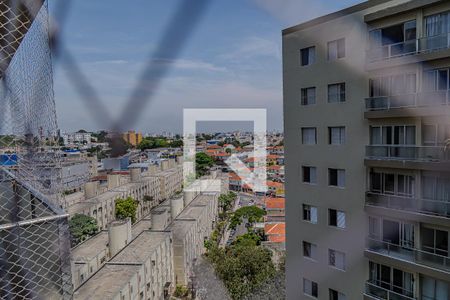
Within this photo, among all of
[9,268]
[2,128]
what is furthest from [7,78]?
[9,268]

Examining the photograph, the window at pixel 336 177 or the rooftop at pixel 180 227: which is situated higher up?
the window at pixel 336 177

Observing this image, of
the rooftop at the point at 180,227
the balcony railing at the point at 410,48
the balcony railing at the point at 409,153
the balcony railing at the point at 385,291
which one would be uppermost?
the balcony railing at the point at 410,48

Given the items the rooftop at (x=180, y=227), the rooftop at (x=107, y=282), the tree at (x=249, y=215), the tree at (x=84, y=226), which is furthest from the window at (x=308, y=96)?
the tree at (x=249, y=215)

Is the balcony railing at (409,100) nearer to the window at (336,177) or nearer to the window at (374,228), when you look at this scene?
the window at (336,177)

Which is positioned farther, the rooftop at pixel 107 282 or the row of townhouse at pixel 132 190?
the row of townhouse at pixel 132 190

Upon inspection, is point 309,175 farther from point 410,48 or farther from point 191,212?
point 191,212

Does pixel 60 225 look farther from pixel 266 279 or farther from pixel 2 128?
pixel 266 279

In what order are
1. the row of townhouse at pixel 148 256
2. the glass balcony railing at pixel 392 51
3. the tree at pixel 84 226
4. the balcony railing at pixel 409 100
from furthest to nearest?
the tree at pixel 84 226, the row of townhouse at pixel 148 256, the glass balcony railing at pixel 392 51, the balcony railing at pixel 409 100
